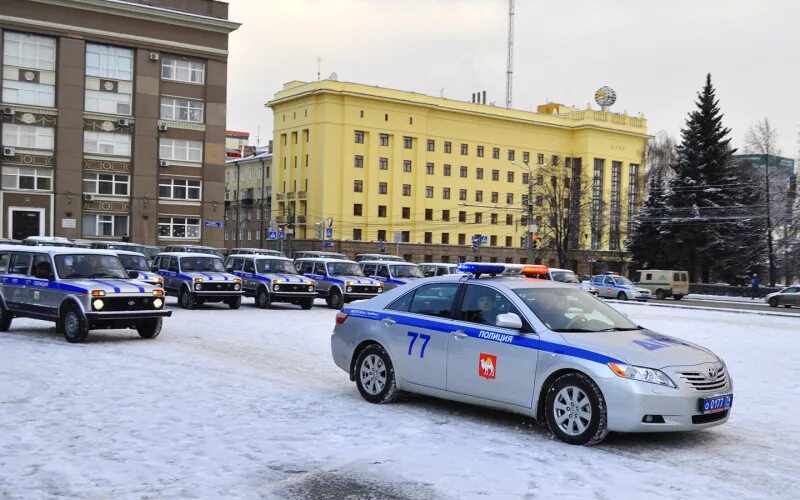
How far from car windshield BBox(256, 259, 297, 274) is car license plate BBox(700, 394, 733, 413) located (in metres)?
21.9

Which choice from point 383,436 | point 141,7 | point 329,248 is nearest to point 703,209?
point 329,248

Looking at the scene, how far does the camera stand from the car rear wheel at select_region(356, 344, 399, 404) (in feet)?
32.5

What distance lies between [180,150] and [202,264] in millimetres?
39474

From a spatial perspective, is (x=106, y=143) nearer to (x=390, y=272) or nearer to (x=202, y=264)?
(x=390, y=272)

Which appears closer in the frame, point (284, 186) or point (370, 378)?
point (370, 378)

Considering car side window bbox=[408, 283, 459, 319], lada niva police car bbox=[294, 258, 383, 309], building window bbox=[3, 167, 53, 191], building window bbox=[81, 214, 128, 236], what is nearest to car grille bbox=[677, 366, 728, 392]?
car side window bbox=[408, 283, 459, 319]

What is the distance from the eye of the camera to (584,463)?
738cm

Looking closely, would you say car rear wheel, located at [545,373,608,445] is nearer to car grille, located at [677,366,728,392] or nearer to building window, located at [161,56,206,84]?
car grille, located at [677,366,728,392]

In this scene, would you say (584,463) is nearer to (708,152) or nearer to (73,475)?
(73,475)

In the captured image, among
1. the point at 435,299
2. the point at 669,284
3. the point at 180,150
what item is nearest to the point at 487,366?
the point at 435,299

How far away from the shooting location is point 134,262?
2616 centimetres

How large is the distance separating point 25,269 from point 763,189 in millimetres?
58825

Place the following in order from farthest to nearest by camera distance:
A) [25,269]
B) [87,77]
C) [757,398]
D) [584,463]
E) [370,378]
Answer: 1. [87,77]
2. [25,269]
3. [757,398]
4. [370,378]
5. [584,463]

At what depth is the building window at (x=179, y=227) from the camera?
64.7m
